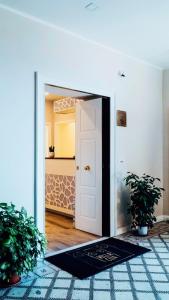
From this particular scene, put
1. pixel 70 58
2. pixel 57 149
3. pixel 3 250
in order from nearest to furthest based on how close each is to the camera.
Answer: pixel 3 250, pixel 70 58, pixel 57 149

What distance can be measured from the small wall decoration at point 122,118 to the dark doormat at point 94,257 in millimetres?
1681

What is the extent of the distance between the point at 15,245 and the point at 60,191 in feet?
10.2

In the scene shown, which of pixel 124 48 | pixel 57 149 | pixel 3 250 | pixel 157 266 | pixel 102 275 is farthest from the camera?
pixel 57 149

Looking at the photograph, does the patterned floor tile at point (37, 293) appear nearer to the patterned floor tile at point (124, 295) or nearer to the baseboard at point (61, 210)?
the patterned floor tile at point (124, 295)

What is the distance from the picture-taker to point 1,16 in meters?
2.71

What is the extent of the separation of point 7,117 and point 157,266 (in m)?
2.25

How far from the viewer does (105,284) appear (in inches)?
97.4

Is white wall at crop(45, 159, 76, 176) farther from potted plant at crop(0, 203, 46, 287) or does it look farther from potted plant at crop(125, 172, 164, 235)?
potted plant at crop(0, 203, 46, 287)

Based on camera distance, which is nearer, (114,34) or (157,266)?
(157,266)

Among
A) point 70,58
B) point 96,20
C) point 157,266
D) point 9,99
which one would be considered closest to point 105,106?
point 70,58

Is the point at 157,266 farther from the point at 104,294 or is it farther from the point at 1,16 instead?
the point at 1,16

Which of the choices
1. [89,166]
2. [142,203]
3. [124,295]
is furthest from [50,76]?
[124,295]

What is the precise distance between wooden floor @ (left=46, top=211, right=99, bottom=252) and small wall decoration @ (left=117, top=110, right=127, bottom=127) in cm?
171

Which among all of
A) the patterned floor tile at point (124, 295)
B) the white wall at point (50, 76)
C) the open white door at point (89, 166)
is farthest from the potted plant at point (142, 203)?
the patterned floor tile at point (124, 295)
